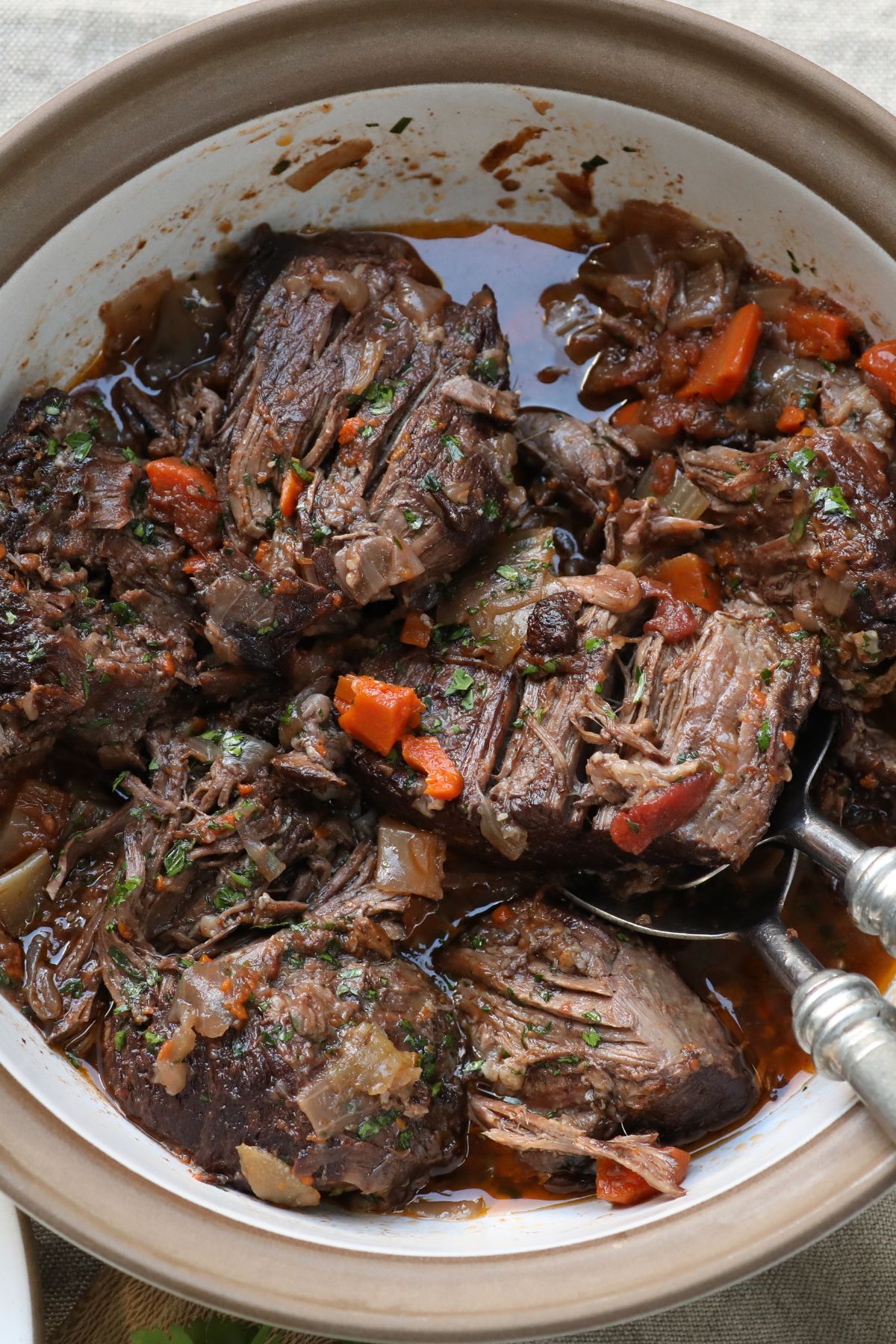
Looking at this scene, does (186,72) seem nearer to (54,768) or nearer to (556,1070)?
(54,768)

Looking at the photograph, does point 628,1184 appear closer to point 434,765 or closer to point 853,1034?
point 853,1034

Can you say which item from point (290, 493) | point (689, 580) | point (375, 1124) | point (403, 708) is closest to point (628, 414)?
point (689, 580)

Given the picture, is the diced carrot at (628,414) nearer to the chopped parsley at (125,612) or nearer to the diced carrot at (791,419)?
the diced carrot at (791,419)

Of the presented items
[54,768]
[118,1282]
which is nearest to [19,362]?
[54,768]

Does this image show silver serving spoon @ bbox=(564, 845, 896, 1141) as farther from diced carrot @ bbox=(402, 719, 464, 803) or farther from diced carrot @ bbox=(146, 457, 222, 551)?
diced carrot @ bbox=(146, 457, 222, 551)

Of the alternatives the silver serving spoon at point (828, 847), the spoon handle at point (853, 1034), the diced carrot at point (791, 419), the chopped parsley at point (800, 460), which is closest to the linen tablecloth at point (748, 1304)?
the silver serving spoon at point (828, 847)
